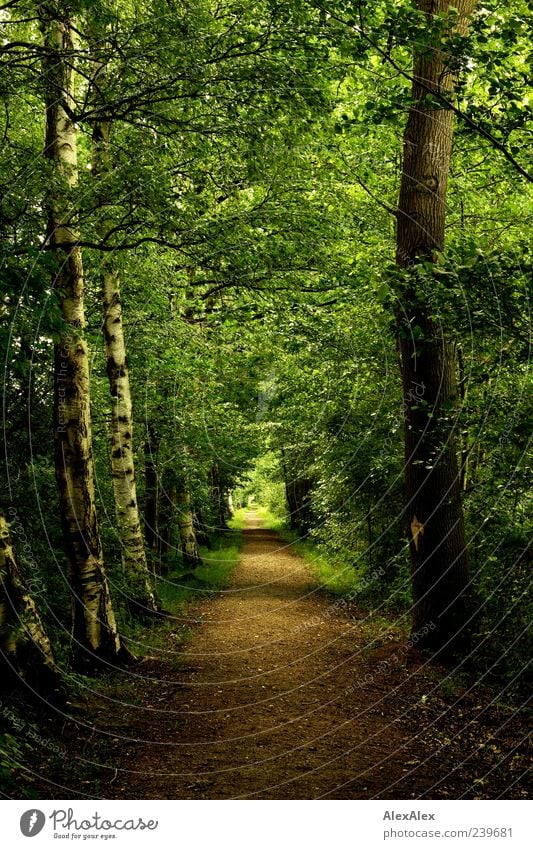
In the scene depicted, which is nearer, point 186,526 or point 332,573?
point 332,573

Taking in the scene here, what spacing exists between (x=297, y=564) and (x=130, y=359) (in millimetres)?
13354

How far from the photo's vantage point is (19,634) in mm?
6051

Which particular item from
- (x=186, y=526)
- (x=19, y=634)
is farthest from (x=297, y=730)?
(x=186, y=526)

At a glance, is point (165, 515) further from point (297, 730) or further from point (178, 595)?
point (297, 730)

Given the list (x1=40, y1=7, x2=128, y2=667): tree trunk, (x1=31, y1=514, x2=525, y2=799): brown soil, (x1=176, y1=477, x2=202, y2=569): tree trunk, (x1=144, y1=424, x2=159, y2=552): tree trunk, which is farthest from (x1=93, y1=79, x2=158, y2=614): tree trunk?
(x1=176, y1=477, x2=202, y2=569): tree trunk

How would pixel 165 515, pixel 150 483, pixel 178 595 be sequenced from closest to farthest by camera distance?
1. pixel 178 595
2. pixel 150 483
3. pixel 165 515

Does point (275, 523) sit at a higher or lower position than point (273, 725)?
lower

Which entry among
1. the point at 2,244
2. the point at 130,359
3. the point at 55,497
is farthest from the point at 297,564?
the point at 2,244

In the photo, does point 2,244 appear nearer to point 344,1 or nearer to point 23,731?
point 344,1

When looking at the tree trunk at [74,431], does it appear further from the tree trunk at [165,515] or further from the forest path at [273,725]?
the tree trunk at [165,515]

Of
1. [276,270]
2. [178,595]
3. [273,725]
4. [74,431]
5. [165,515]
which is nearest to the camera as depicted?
[273,725]
